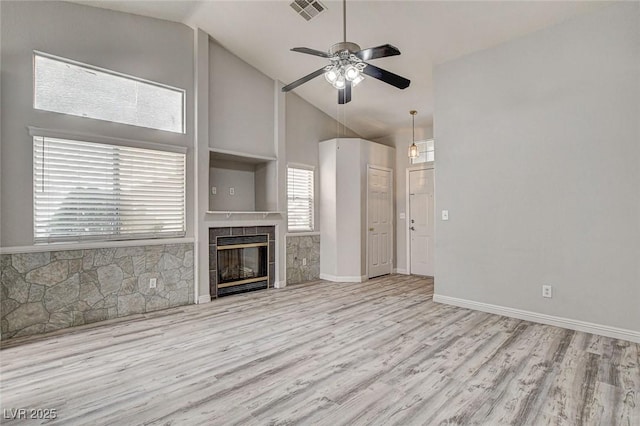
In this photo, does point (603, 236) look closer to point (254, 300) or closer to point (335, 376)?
point (335, 376)

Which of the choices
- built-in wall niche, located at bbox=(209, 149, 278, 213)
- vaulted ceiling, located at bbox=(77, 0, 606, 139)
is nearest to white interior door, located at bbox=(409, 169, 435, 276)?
vaulted ceiling, located at bbox=(77, 0, 606, 139)

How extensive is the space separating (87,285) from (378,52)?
12.6 ft

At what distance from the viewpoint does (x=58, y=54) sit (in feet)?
11.2

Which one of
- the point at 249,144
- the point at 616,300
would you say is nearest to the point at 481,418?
the point at 616,300

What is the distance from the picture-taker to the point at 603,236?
3.24 meters

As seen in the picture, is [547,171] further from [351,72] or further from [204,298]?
[204,298]

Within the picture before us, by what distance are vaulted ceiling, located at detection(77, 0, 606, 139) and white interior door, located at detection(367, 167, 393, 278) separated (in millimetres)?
1581

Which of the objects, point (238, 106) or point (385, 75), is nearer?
point (385, 75)

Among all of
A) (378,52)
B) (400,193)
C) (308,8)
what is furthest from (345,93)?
(400,193)

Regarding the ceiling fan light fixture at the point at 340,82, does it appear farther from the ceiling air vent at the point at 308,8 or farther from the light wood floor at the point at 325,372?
the light wood floor at the point at 325,372

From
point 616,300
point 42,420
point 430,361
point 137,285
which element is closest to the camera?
point 42,420

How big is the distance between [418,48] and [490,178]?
1842mm

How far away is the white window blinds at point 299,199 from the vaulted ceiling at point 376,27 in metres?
1.61

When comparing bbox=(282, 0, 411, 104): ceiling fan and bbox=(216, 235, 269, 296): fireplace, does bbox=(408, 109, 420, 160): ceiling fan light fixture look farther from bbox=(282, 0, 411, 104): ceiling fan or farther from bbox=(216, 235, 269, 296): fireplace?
bbox=(216, 235, 269, 296): fireplace
